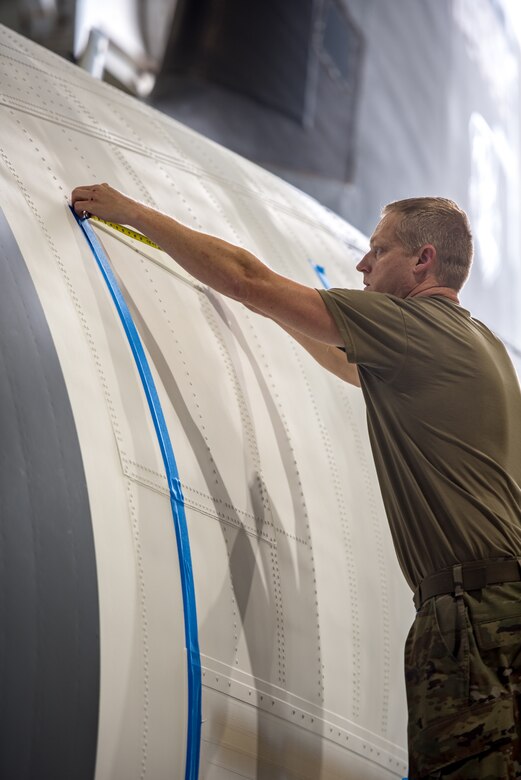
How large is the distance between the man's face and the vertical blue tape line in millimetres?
765

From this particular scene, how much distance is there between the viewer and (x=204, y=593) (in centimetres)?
270

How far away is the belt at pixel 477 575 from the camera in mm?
2562

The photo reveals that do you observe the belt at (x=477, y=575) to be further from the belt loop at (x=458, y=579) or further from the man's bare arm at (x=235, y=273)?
the man's bare arm at (x=235, y=273)

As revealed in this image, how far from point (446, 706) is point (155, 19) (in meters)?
7.54

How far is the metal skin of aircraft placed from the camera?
2.29 m

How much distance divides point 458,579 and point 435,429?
1.39 ft

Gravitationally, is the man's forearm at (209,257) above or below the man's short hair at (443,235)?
below

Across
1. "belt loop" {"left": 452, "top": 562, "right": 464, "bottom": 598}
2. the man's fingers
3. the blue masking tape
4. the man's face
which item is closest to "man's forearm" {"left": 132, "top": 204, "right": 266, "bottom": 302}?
the man's fingers

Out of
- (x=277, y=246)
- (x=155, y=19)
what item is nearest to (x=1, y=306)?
(x=277, y=246)

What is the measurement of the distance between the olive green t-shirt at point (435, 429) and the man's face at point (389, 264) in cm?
24

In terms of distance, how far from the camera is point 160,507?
267 cm

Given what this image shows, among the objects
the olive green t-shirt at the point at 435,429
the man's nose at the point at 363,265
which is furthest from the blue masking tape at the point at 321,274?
the olive green t-shirt at the point at 435,429

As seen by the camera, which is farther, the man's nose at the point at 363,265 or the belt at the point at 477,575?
the man's nose at the point at 363,265

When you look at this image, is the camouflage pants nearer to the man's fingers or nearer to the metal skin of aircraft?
the metal skin of aircraft
